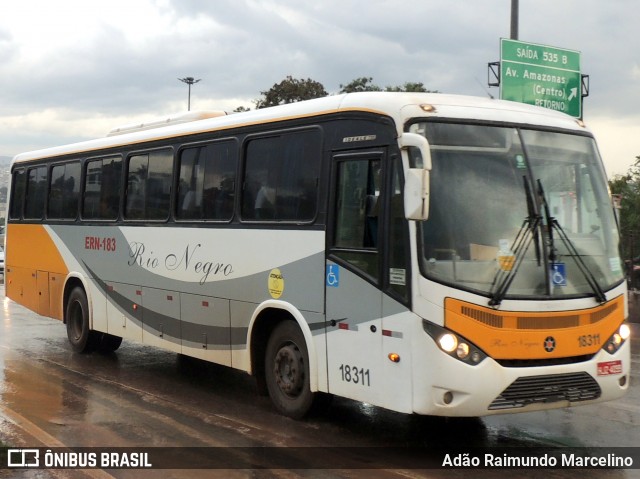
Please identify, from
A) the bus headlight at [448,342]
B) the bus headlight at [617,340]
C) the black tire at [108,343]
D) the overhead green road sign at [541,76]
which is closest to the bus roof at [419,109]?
the bus headlight at [448,342]

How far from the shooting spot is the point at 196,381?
11422 mm

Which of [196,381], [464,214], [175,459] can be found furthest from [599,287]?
[196,381]

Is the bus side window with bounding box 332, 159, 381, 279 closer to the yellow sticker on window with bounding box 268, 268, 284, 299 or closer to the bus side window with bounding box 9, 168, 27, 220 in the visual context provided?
the yellow sticker on window with bounding box 268, 268, 284, 299

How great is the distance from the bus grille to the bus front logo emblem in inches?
8.3

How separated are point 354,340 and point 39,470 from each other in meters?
2.84

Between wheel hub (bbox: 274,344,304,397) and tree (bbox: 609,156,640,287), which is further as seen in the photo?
tree (bbox: 609,156,640,287)

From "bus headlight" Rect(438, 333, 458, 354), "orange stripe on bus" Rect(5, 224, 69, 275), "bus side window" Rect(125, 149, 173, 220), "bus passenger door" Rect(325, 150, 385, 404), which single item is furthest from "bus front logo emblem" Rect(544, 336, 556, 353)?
"orange stripe on bus" Rect(5, 224, 69, 275)

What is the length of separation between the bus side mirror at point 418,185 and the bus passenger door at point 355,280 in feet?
2.12

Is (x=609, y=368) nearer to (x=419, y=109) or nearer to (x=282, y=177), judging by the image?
(x=419, y=109)

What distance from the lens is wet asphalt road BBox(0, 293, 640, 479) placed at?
7.10m

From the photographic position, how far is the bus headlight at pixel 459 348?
6.99 meters

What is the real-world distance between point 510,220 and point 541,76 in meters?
15.4

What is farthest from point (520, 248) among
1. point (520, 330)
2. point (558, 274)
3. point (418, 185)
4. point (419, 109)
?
point (419, 109)

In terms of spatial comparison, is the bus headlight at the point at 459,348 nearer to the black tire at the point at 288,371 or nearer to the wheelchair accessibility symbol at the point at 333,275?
the wheelchair accessibility symbol at the point at 333,275
